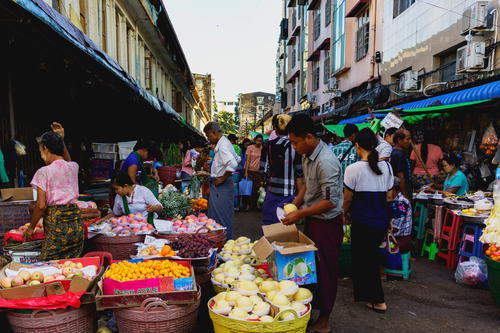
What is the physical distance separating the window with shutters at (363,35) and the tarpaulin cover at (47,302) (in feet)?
50.2

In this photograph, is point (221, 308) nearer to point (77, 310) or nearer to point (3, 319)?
point (77, 310)

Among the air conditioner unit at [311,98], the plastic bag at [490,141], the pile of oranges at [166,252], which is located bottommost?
the pile of oranges at [166,252]

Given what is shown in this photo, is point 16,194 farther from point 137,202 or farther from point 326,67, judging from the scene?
point 326,67

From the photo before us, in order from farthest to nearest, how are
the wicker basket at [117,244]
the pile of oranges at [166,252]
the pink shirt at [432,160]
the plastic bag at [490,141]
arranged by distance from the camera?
the pink shirt at [432,160] → the plastic bag at [490,141] → the wicker basket at [117,244] → the pile of oranges at [166,252]

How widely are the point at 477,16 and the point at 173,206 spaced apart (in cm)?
774

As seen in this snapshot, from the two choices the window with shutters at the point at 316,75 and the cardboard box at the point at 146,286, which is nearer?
the cardboard box at the point at 146,286

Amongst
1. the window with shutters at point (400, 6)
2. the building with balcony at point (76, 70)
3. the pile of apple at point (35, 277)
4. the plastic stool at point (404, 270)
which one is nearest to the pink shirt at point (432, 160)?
the plastic stool at point (404, 270)

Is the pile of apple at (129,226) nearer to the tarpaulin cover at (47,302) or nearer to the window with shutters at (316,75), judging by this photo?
the tarpaulin cover at (47,302)

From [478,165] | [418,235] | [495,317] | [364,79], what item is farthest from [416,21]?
[495,317]

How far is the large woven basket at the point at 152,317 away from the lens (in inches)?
116

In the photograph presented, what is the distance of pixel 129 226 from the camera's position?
4.62 metres

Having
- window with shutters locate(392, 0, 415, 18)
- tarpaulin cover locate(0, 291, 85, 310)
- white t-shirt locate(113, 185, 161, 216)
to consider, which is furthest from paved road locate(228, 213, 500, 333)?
window with shutters locate(392, 0, 415, 18)

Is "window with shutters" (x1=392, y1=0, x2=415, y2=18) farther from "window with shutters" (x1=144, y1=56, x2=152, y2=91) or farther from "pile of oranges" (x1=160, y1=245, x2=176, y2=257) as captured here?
"pile of oranges" (x1=160, y1=245, x2=176, y2=257)

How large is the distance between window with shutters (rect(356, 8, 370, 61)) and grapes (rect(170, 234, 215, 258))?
45.3ft
